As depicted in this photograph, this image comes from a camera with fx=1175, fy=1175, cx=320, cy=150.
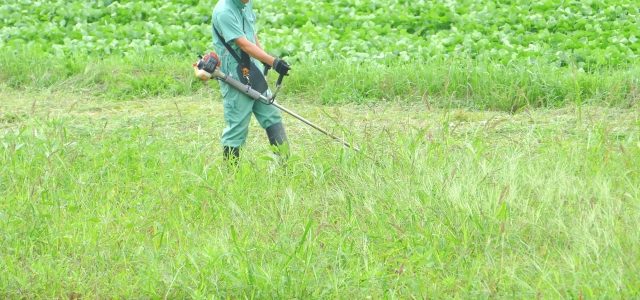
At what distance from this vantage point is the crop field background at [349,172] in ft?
18.5

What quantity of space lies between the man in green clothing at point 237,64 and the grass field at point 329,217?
0.20m

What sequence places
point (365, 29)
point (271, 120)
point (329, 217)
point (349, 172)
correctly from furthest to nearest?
point (365, 29) < point (271, 120) < point (349, 172) < point (329, 217)

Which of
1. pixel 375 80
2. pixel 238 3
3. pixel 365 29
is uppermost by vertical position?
pixel 238 3

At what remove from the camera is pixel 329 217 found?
6457mm

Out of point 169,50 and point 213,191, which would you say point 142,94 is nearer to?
point 169,50

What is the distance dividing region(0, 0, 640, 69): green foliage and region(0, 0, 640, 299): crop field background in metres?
0.04

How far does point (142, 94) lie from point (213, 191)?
12.5 feet

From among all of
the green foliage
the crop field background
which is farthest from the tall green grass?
the green foliage

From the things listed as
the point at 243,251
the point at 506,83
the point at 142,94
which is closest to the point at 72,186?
the point at 243,251

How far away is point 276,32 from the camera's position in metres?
11.6

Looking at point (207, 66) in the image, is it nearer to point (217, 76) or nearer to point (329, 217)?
point (217, 76)

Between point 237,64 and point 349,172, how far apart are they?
3.86 feet

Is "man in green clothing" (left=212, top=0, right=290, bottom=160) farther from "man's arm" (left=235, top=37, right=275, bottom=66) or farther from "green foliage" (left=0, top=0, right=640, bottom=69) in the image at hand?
"green foliage" (left=0, top=0, right=640, bottom=69)

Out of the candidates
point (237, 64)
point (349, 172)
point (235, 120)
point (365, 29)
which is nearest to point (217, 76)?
point (237, 64)
